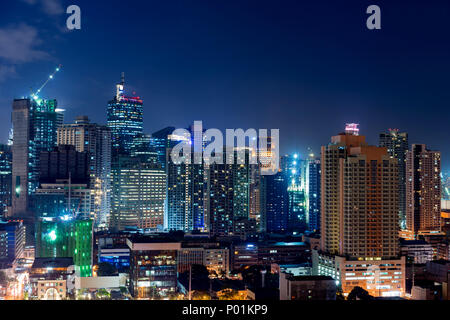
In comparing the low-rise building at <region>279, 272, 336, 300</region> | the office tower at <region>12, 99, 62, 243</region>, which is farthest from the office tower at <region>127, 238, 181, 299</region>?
the office tower at <region>12, 99, 62, 243</region>

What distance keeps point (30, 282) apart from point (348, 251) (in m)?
6.08

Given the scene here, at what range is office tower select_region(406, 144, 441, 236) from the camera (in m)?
Answer: 16.0

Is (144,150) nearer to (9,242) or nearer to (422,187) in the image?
(9,242)

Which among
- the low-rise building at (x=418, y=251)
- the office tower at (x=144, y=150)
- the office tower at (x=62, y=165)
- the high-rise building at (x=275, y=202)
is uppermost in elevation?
the office tower at (x=144, y=150)

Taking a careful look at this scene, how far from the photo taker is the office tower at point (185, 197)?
18453 mm

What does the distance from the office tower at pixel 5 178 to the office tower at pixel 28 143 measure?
22 centimetres

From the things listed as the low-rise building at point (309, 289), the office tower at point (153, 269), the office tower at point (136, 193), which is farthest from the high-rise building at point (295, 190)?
the low-rise building at point (309, 289)

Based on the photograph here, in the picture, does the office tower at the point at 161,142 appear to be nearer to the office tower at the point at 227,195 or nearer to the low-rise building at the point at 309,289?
the office tower at the point at 227,195

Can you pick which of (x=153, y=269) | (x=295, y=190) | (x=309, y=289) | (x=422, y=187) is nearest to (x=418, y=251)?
(x=422, y=187)

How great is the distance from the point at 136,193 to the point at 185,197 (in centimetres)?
272

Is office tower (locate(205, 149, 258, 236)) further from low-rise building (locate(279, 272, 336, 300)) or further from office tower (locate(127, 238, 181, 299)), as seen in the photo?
low-rise building (locate(279, 272, 336, 300))

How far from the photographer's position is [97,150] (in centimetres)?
2077
